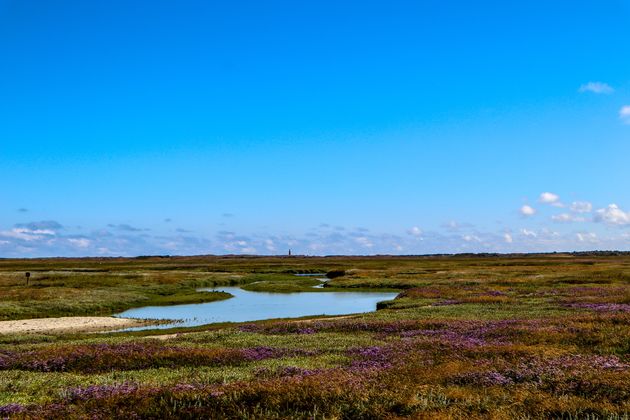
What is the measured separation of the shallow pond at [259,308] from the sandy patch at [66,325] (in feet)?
12.6

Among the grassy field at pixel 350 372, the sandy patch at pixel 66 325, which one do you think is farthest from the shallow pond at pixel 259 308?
the grassy field at pixel 350 372

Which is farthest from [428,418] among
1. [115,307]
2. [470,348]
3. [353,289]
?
[353,289]

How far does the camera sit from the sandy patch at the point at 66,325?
1533 inches

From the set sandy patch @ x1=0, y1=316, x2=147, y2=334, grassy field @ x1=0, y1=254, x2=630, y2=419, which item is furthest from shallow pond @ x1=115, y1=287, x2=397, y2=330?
grassy field @ x1=0, y1=254, x2=630, y2=419

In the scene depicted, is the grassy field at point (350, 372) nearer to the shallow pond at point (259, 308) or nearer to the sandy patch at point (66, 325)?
the sandy patch at point (66, 325)

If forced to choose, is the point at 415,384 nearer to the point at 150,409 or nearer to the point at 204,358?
the point at 150,409

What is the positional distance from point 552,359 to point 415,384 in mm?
6166

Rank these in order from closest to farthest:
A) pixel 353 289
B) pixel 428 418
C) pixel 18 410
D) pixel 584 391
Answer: pixel 428 418, pixel 18 410, pixel 584 391, pixel 353 289

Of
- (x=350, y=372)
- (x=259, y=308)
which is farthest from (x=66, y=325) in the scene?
(x=350, y=372)

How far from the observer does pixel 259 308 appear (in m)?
56.8

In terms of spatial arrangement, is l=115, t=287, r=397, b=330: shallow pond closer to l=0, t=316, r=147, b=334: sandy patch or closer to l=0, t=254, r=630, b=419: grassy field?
l=0, t=316, r=147, b=334: sandy patch

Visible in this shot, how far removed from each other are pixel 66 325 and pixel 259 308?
808 inches

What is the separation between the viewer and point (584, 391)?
41.5 ft

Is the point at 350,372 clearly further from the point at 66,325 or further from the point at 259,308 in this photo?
the point at 259,308
